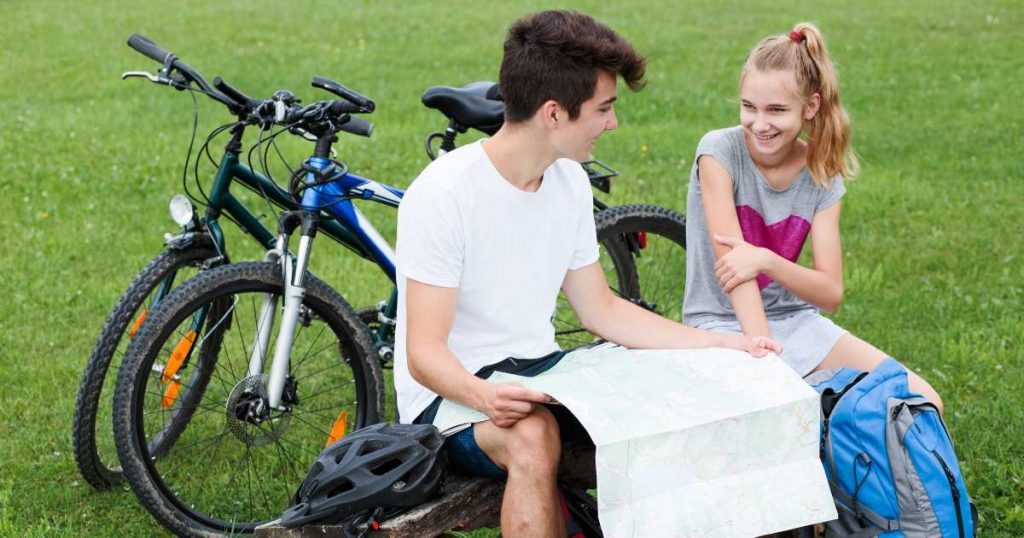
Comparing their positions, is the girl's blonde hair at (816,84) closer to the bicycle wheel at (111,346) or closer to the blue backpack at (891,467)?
the blue backpack at (891,467)

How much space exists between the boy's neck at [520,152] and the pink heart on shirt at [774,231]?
3.28ft

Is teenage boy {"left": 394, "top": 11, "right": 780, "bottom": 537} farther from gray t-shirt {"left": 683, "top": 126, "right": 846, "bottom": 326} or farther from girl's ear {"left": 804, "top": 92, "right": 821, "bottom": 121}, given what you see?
girl's ear {"left": 804, "top": 92, "right": 821, "bottom": 121}

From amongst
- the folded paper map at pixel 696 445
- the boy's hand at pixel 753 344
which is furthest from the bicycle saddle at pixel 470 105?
Result: the folded paper map at pixel 696 445

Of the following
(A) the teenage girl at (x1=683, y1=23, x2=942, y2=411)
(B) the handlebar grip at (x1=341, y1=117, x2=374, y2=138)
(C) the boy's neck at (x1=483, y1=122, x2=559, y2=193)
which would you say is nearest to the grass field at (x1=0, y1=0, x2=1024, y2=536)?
(A) the teenage girl at (x1=683, y1=23, x2=942, y2=411)

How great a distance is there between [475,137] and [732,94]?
2.91 m

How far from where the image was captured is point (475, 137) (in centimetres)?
998

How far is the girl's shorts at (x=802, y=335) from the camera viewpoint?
13.7 ft

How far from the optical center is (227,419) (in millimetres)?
4219

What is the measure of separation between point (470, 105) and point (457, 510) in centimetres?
190

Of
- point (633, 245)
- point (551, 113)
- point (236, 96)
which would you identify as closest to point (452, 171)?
point (551, 113)

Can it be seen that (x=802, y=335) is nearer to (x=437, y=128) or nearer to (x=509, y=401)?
(x=509, y=401)

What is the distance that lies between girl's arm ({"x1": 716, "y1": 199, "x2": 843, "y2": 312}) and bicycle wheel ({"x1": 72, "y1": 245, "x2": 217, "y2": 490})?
6.02ft

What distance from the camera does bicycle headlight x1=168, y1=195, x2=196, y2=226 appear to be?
4410mm

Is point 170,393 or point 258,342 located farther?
point 170,393
